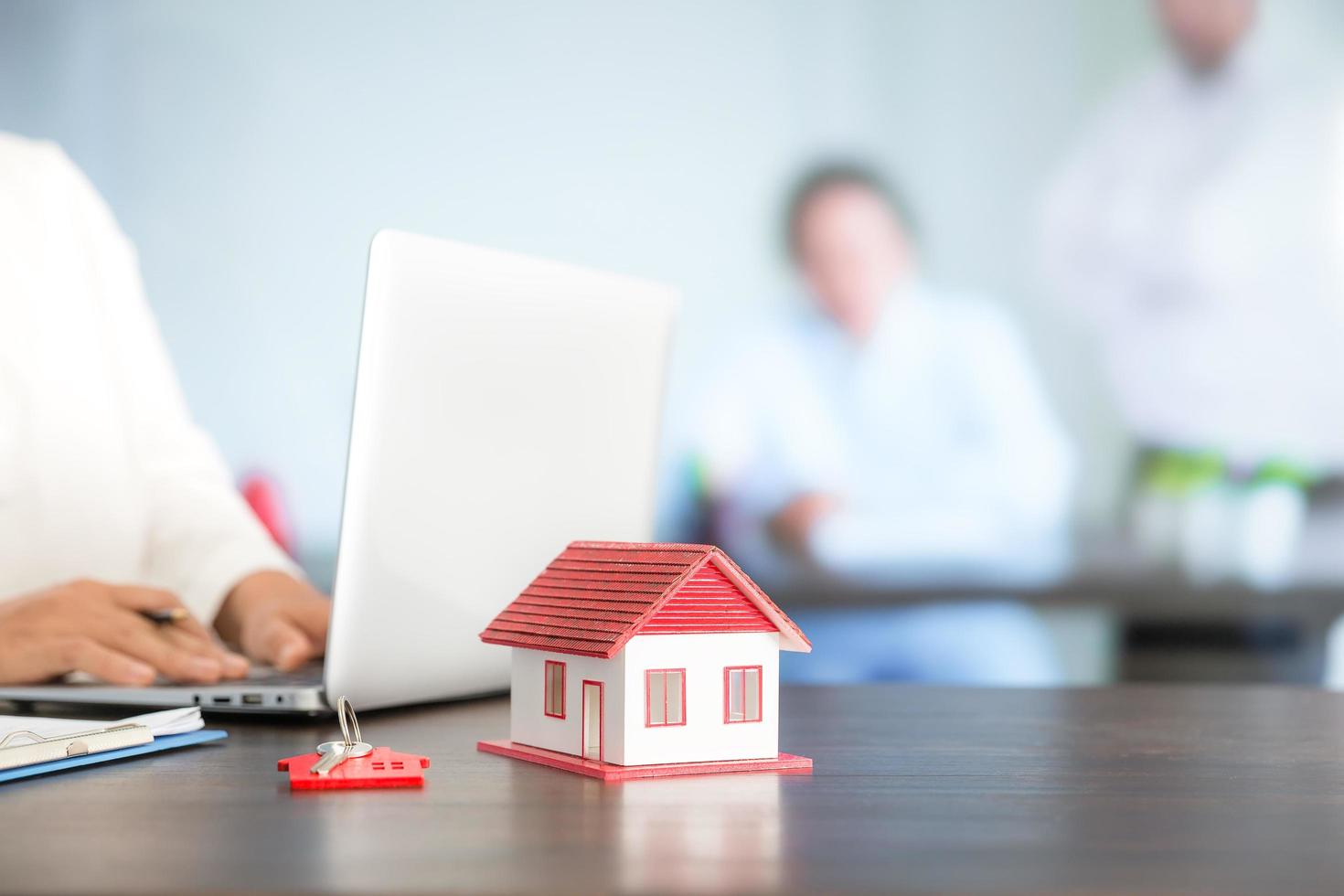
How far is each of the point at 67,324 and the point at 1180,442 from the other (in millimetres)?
2510

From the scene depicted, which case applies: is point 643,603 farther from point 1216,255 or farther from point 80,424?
point 1216,255

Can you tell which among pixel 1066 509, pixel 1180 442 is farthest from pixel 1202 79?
pixel 1066 509

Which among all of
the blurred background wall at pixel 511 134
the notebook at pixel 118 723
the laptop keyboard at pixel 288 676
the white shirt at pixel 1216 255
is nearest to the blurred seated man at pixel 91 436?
the laptop keyboard at pixel 288 676

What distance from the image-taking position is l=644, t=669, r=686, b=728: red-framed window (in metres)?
0.79

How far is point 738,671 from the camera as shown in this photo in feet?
2.70

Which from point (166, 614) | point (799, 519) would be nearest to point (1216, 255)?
point (799, 519)

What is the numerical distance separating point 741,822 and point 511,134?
2899mm

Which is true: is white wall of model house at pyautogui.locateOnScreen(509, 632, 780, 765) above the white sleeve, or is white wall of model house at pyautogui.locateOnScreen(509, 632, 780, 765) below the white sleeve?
below

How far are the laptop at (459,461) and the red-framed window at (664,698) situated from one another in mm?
306

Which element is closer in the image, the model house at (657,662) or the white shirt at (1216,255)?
the model house at (657,662)

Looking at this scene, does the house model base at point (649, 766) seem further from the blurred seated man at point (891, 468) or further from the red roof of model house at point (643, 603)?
the blurred seated man at point (891, 468)

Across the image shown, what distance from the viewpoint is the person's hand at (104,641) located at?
112 cm

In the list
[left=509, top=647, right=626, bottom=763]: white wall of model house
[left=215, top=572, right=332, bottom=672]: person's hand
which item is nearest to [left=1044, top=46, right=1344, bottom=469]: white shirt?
[left=215, top=572, right=332, bottom=672]: person's hand

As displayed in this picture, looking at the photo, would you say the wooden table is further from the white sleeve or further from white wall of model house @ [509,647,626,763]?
the white sleeve
